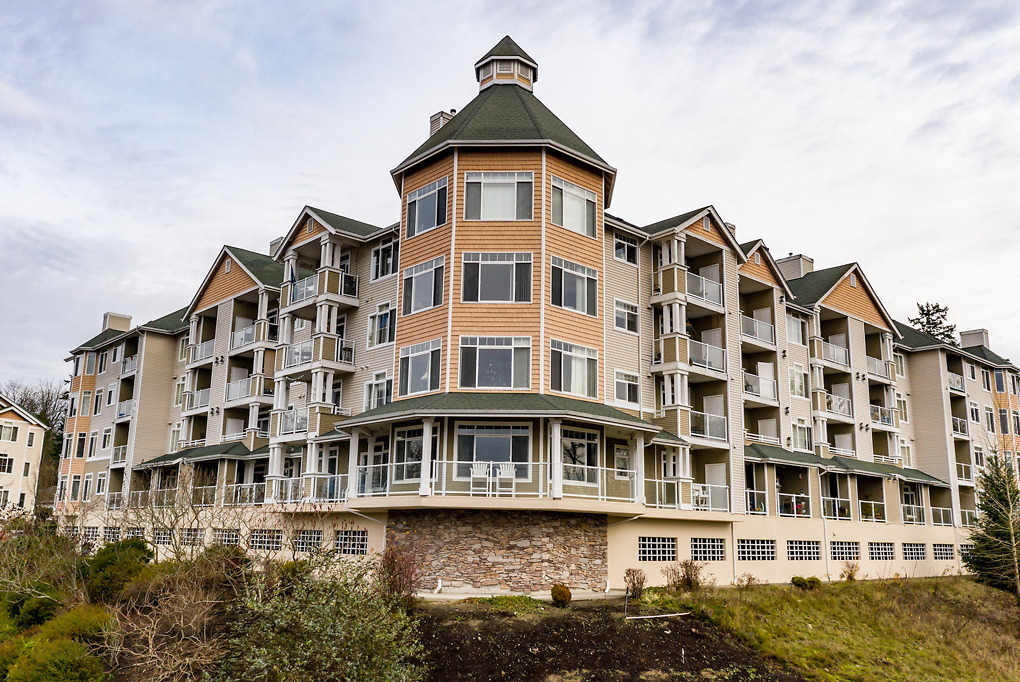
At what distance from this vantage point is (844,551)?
3816cm

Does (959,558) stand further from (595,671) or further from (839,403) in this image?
(595,671)

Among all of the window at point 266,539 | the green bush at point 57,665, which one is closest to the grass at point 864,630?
the window at point 266,539

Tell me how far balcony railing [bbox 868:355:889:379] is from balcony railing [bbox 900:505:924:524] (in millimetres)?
6730

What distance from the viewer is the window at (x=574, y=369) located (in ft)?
91.0

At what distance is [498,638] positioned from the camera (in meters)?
20.2

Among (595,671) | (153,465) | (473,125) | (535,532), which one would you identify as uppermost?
(473,125)

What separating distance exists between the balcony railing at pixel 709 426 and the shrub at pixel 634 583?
8.72m

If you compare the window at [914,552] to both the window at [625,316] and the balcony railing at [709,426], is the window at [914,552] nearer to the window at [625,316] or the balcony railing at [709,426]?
the balcony railing at [709,426]

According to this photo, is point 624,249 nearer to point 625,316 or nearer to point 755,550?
point 625,316

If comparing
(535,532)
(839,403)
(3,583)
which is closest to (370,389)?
(535,532)

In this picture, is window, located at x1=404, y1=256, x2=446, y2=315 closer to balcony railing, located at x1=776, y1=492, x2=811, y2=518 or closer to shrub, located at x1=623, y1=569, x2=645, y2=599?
shrub, located at x1=623, y1=569, x2=645, y2=599

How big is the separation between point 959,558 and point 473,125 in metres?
35.3

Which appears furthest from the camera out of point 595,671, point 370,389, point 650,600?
point 370,389

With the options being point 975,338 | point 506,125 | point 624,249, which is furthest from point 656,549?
point 975,338
